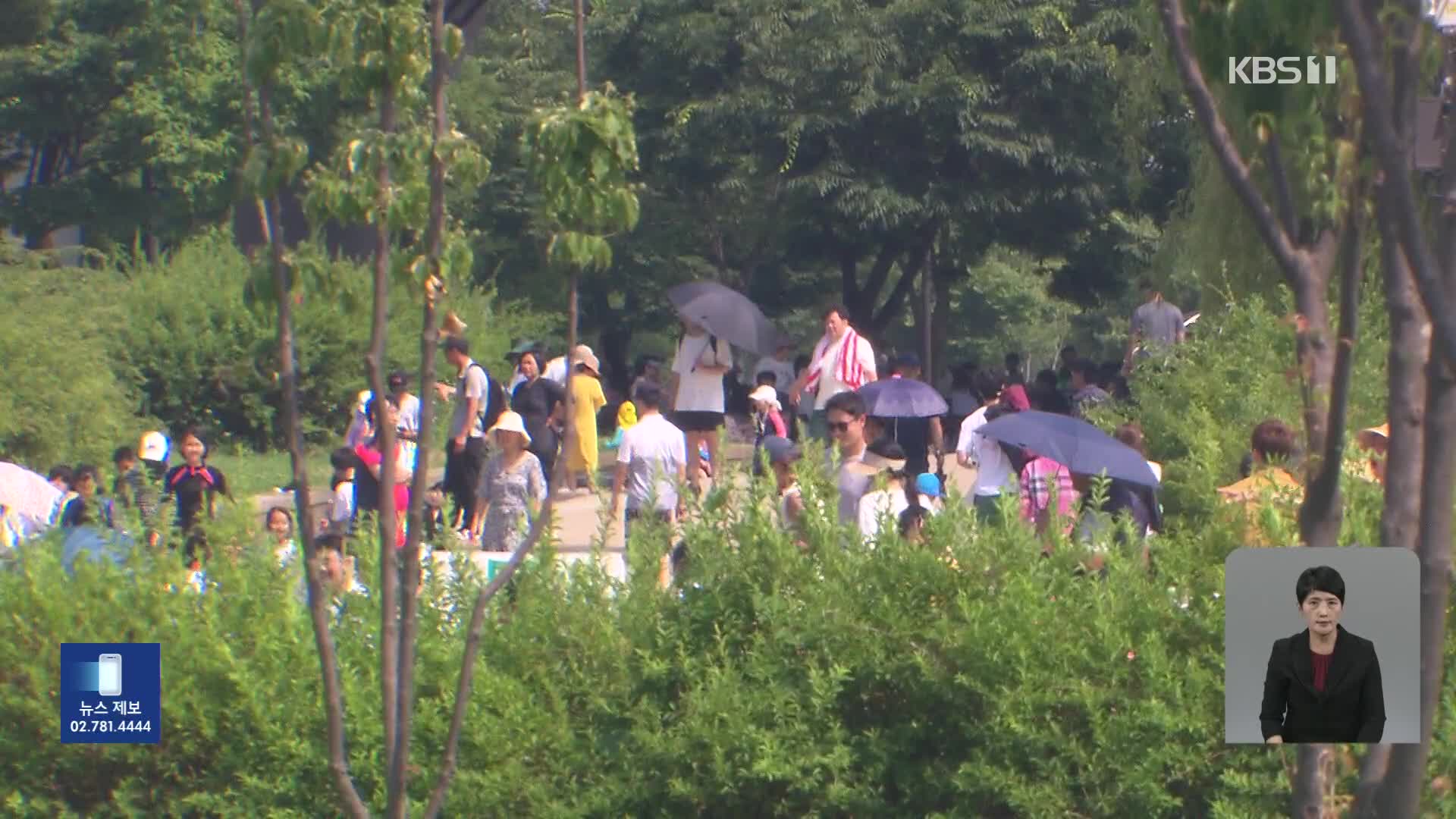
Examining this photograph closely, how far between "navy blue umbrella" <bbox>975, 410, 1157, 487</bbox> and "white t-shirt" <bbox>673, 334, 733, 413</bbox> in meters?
5.46

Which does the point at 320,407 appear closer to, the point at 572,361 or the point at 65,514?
the point at 65,514

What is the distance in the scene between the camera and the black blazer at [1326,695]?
2758 mm

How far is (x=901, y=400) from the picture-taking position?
42.7ft

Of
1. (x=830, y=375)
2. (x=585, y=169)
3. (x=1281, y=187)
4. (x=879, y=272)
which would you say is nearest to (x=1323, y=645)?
(x=1281, y=187)

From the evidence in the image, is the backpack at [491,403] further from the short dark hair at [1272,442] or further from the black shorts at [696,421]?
the short dark hair at [1272,442]

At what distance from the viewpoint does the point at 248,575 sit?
6.15 metres

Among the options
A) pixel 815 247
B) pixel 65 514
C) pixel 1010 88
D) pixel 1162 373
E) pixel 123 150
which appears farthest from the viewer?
pixel 123 150

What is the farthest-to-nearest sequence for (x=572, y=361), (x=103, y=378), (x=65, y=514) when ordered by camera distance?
(x=103, y=378) < (x=65, y=514) < (x=572, y=361)

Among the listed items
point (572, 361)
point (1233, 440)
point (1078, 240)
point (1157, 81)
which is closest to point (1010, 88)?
point (1078, 240)

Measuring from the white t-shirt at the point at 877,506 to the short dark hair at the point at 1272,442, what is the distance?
128cm

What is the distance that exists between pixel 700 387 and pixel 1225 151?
11149 millimetres

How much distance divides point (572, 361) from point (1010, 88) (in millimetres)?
20440

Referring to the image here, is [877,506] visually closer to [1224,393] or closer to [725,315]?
[1224,393]

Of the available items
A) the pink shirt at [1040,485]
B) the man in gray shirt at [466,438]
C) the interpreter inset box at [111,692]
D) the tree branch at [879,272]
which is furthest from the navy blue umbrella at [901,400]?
the tree branch at [879,272]
